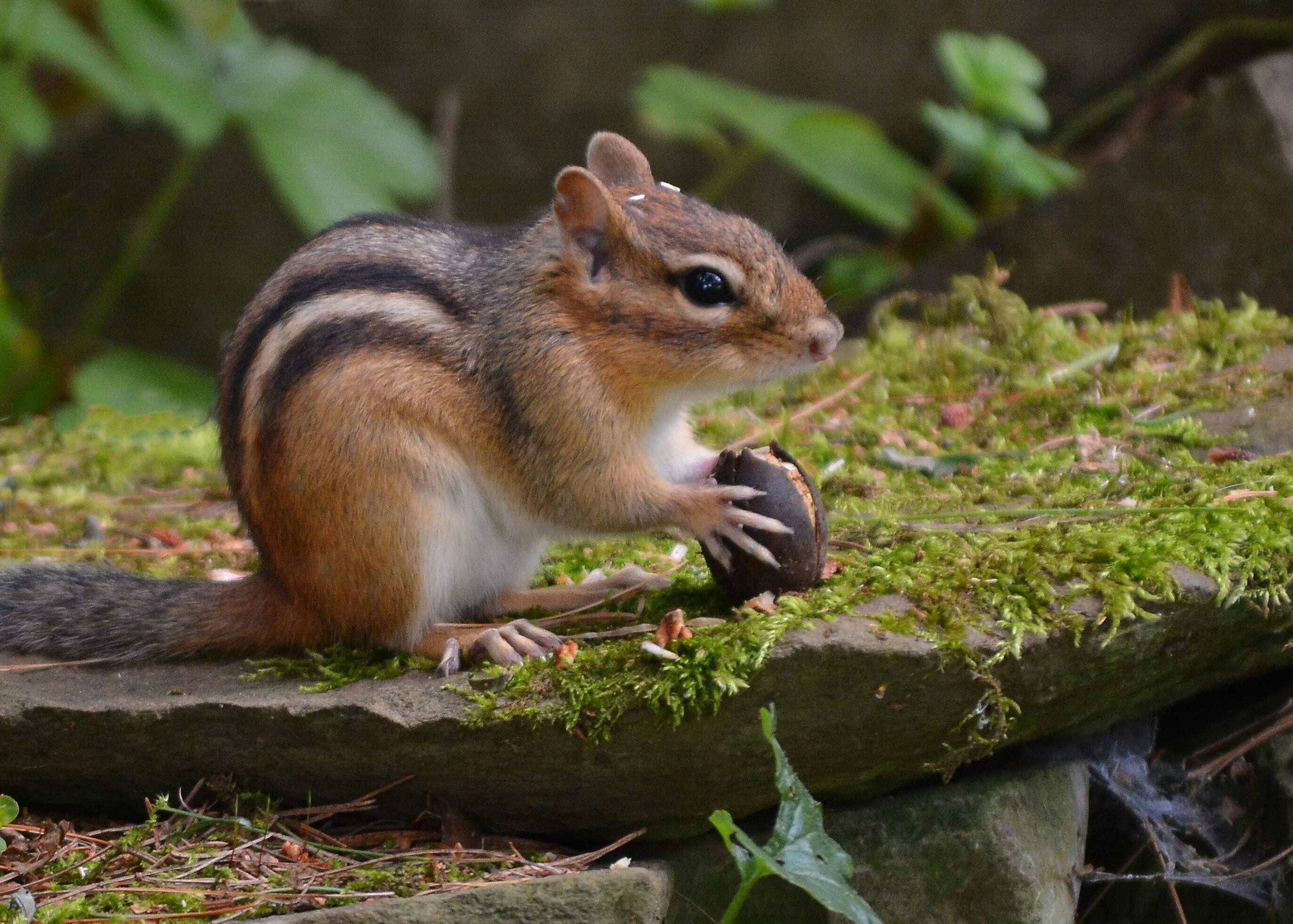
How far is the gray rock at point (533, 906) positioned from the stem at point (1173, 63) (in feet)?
21.2

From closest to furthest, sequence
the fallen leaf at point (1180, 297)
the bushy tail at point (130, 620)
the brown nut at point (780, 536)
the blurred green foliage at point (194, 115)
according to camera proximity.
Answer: the brown nut at point (780, 536) → the bushy tail at point (130, 620) → the fallen leaf at point (1180, 297) → the blurred green foliage at point (194, 115)

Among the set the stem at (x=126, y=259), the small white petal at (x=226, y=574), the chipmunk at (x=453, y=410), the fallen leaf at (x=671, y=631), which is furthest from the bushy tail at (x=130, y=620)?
the stem at (x=126, y=259)

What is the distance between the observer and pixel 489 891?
2.71 m

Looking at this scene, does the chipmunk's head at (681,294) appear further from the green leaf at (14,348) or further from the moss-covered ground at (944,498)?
the green leaf at (14,348)

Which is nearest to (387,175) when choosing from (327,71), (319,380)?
(327,71)

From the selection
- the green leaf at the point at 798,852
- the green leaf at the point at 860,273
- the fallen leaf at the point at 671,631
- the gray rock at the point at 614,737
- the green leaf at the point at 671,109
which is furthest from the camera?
the green leaf at the point at 860,273

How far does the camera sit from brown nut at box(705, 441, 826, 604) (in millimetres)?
2994

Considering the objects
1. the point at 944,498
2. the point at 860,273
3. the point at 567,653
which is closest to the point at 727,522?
the point at 567,653

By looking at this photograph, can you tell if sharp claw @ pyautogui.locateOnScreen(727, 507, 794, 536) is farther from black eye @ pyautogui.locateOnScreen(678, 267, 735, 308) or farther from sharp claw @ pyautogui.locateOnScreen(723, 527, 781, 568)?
black eye @ pyautogui.locateOnScreen(678, 267, 735, 308)

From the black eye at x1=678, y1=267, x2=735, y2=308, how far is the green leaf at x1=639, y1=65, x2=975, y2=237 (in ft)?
10.8

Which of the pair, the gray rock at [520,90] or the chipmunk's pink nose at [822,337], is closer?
the chipmunk's pink nose at [822,337]

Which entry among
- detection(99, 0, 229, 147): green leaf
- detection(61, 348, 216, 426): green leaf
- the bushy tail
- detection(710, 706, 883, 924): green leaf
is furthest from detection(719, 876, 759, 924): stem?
detection(99, 0, 229, 147): green leaf

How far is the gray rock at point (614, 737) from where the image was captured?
9.08 feet

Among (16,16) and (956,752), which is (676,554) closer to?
(956,752)
